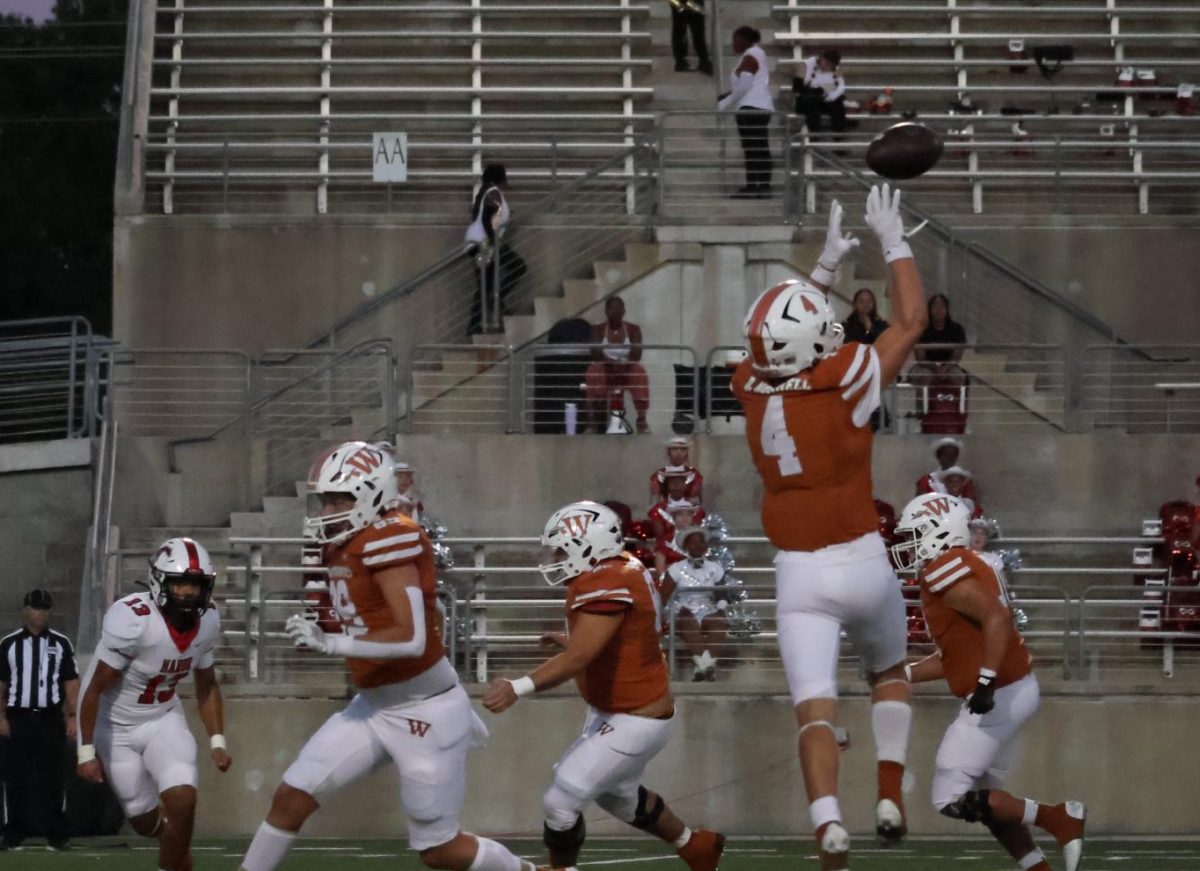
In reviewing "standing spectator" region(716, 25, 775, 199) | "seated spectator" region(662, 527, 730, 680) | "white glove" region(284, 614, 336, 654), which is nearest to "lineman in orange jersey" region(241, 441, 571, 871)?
"white glove" region(284, 614, 336, 654)

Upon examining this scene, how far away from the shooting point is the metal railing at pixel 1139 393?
1886 centimetres

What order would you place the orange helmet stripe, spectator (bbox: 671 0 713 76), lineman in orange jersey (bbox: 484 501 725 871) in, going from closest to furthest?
the orange helmet stripe < lineman in orange jersey (bbox: 484 501 725 871) < spectator (bbox: 671 0 713 76)

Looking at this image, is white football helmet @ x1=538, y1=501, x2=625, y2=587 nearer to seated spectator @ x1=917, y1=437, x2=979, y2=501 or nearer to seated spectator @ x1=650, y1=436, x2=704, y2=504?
seated spectator @ x1=650, y1=436, x2=704, y2=504

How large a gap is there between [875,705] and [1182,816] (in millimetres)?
7616

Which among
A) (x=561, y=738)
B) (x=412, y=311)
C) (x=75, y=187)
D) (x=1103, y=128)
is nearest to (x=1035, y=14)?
(x=1103, y=128)

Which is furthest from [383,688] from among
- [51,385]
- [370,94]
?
[370,94]

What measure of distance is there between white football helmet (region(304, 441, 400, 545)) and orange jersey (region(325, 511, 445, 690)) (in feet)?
0.17

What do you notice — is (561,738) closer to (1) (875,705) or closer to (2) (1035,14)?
(1) (875,705)

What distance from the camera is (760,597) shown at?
679 inches

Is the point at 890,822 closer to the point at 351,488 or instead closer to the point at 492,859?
the point at 492,859

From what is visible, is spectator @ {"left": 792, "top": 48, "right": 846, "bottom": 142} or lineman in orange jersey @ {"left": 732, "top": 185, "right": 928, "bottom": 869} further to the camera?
spectator @ {"left": 792, "top": 48, "right": 846, "bottom": 142}

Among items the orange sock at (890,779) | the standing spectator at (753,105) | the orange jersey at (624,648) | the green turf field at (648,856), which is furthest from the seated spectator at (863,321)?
the orange sock at (890,779)

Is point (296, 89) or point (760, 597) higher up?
point (296, 89)

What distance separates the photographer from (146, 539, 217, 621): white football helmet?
36.6 feet
